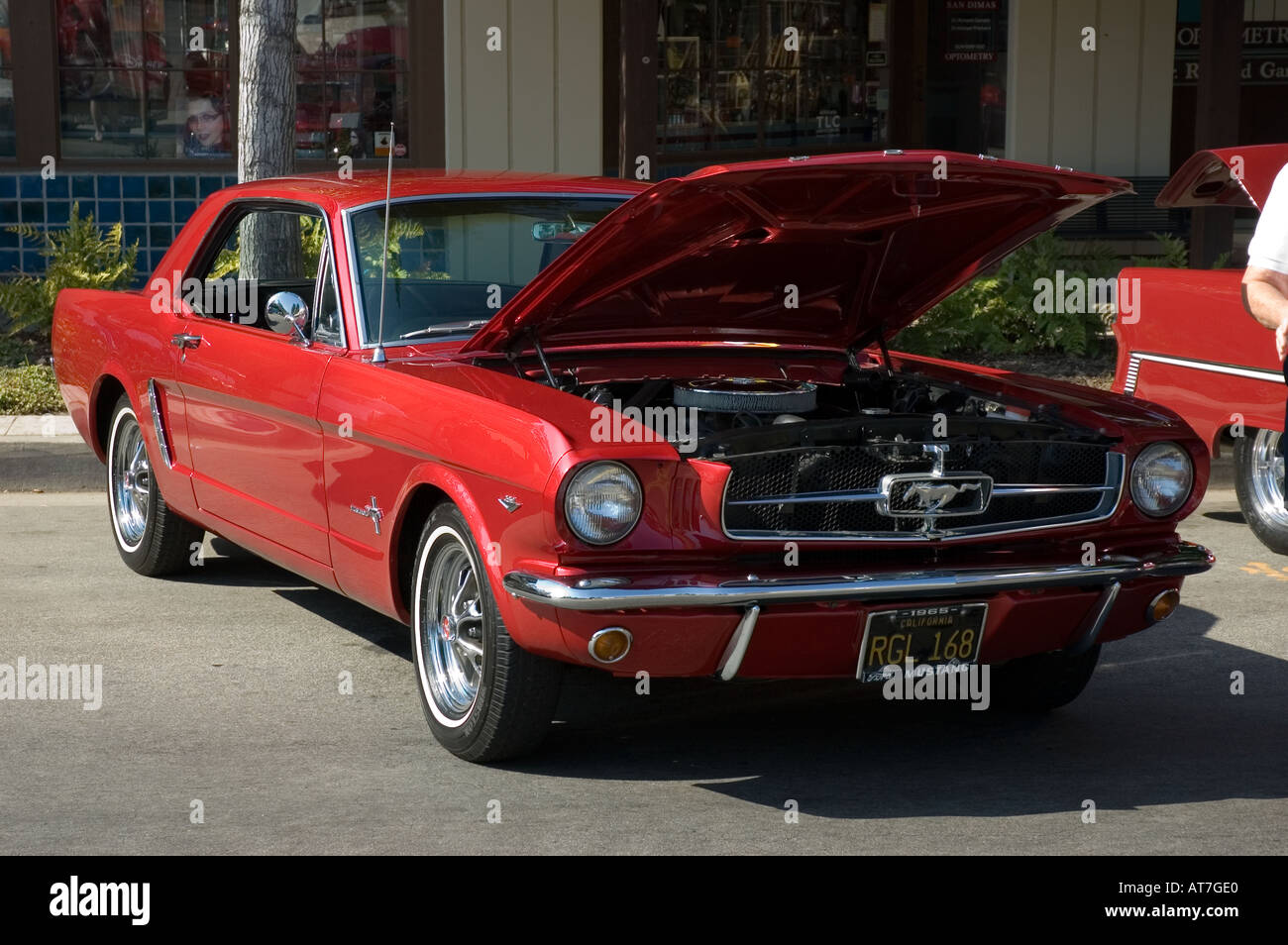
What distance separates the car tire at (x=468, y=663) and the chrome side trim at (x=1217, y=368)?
384 centimetres

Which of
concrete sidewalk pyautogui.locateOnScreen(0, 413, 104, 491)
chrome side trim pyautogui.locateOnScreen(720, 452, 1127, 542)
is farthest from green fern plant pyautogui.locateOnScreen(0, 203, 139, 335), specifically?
chrome side trim pyautogui.locateOnScreen(720, 452, 1127, 542)

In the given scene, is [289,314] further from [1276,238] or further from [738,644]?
[1276,238]

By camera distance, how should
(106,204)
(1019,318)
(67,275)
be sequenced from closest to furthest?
(67,275) → (1019,318) → (106,204)

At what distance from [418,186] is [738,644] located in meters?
2.22

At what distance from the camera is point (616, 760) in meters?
4.70

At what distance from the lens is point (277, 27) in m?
9.47

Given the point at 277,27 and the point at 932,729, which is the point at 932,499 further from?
the point at 277,27

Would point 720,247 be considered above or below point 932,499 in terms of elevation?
above

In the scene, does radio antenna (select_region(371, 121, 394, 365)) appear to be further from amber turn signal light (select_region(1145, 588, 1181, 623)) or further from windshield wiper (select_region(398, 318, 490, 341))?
amber turn signal light (select_region(1145, 588, 1181, 623))

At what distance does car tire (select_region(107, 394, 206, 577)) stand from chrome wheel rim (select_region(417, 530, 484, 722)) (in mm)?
2286

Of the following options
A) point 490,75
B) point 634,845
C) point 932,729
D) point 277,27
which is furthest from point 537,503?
point 490,75

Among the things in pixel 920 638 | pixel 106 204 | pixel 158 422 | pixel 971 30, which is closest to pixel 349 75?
pixel 106 204

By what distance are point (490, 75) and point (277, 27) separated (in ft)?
13.6
